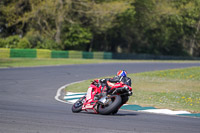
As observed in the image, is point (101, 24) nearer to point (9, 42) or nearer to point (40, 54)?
point (40, 54)

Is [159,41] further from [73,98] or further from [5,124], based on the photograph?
[5,124]

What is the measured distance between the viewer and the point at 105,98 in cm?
913

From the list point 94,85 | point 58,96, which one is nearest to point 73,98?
point 58,96

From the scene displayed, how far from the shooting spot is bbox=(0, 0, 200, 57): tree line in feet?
173

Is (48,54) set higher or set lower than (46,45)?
lower

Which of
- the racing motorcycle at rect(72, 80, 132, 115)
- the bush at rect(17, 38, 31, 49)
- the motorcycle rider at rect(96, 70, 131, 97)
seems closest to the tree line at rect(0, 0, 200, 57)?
the bush at rect(17, 38, 31, 49)

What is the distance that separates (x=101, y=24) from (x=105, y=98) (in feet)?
159

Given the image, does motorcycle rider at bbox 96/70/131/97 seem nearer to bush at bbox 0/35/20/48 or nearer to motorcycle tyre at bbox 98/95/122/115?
motorcycle tyre at bbox 98/95/122/115

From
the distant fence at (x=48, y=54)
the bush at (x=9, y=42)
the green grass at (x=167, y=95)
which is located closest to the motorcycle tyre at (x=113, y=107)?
the green grass at (x=167, y=95)

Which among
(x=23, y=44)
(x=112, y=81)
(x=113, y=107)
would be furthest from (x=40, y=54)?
(x=113, y=107)

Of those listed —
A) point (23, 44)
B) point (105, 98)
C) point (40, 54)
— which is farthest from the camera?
point (23, 44)

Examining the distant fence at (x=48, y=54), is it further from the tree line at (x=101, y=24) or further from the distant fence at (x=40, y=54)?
the tree line at (x=101, y=24)

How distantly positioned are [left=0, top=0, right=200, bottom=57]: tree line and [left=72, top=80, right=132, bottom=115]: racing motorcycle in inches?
1358

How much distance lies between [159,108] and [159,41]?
63311 mm
